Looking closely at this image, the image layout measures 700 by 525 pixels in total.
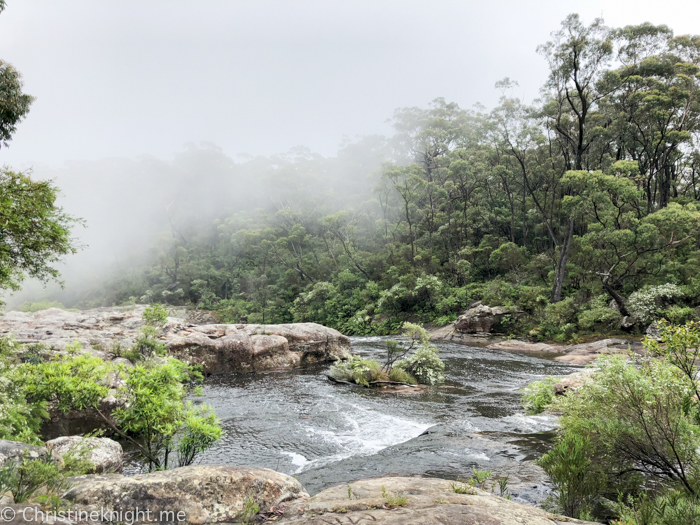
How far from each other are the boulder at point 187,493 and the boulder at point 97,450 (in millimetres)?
1455

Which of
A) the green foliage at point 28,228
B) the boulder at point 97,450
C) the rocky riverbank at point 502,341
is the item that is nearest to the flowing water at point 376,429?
the boulder at point 97,450

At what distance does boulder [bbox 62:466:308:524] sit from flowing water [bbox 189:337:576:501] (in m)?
2.25

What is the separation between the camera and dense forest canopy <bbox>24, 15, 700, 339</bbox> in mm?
24625

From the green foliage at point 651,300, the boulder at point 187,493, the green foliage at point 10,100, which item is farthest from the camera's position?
the green foliage at point 651,300

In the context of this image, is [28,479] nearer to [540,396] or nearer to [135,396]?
[135,396]

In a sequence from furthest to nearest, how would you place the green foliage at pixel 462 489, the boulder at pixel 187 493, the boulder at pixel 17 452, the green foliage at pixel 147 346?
1. the green foliage at pixel 147 346
2. the green foliage at pixel 462 489
3. the boulder at pixel 17 452
4. the boulder at pixel 187 493

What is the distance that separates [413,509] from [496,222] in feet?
138

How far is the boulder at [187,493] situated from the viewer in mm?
4132

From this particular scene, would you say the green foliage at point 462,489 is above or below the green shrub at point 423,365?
above

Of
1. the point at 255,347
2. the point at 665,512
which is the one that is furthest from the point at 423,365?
the point at 665,512

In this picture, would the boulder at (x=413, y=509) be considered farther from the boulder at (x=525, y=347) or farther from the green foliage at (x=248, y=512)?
the boulder at (x=525, y=347)

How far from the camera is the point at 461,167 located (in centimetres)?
3972

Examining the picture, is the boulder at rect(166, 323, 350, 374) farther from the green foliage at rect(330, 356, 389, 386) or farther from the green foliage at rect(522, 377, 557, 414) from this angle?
the green foliage at rect(522, 377, 557, 414)

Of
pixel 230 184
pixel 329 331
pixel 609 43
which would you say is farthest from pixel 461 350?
pixel 230 184
